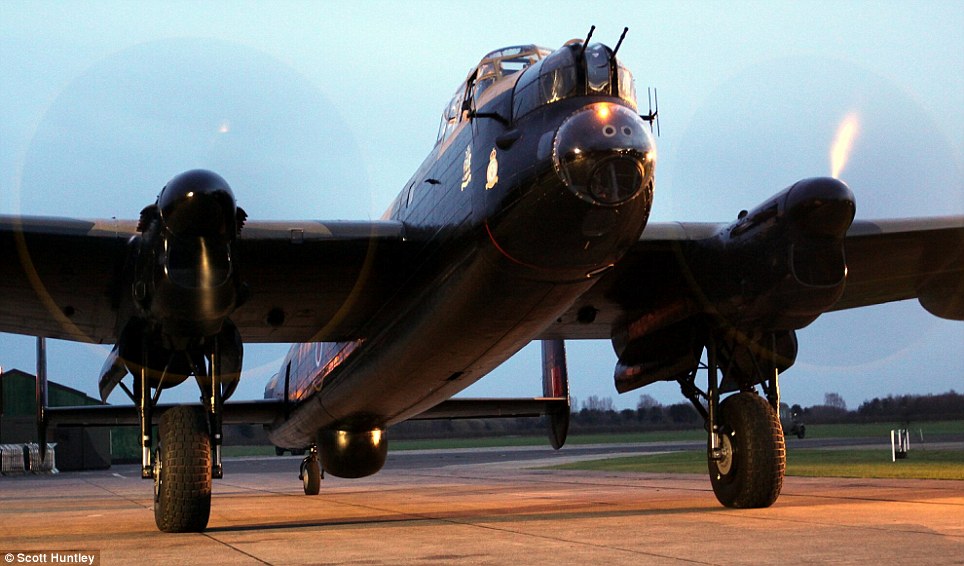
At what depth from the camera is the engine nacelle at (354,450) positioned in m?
15.7

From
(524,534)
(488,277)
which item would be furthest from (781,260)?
(524,534)

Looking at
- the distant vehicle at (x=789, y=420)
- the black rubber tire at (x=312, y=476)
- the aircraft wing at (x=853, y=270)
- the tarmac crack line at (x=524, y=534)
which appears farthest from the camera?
the distant vehicle at (x=789, y=420)

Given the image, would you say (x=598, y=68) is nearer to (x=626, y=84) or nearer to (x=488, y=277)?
(x=626, y=84)

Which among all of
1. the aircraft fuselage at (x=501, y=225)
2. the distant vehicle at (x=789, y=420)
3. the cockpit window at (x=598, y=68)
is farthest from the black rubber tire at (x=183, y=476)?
the distant vehicle at (x=789, y=420)

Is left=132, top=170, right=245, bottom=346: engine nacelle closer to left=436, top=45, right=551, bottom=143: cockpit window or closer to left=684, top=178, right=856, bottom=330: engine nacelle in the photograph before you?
left=436, top=45, right=551, bottom=143: cockpit window

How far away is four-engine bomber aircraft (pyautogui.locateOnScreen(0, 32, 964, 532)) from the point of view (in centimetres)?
899

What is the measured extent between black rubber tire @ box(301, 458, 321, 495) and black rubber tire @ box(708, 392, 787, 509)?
10.8 meters

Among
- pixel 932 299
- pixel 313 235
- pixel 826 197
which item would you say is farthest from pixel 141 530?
pixel 932 299

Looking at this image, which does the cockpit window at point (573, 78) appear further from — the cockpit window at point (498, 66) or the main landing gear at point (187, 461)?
the main landing gear at point (187, 461)

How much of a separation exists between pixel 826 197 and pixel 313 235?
17.6ft

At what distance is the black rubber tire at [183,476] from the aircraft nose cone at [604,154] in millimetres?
4884

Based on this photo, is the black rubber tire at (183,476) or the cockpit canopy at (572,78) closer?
the cockpit canopy at (572,78)

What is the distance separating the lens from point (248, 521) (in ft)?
43.4

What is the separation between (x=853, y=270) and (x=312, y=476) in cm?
1210
